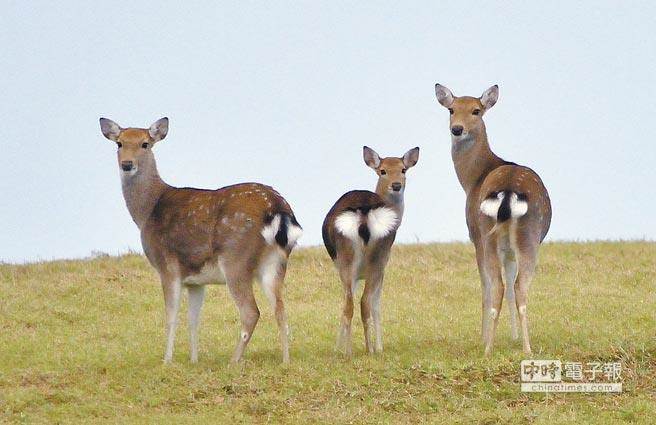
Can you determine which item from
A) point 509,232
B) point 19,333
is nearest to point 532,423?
point 509,232

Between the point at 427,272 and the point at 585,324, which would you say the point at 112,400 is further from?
the point at 427,272

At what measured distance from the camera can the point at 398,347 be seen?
14.7 meters

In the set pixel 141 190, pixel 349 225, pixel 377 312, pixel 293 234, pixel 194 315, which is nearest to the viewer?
pixel 293 234

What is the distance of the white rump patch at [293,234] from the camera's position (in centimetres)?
1310

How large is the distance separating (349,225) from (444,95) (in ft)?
10.4

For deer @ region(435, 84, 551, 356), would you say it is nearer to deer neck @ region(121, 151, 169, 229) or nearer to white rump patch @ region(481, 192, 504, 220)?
white rump patch @ region(481, 192, 504, 220)

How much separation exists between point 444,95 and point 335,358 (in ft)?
13.6

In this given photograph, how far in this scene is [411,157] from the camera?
50.0 ft

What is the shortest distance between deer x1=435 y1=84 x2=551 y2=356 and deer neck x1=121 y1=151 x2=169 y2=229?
4006 mm

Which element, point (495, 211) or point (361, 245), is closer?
point (495, 211)

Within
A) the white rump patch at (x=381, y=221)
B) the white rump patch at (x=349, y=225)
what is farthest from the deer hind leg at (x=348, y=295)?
the white rump patch at (x=381, y=221)

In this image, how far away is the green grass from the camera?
1182 centimetres

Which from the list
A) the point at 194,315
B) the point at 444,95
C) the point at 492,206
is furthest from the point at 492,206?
the point at 194,315

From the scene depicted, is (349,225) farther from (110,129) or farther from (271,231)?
(110,129)
